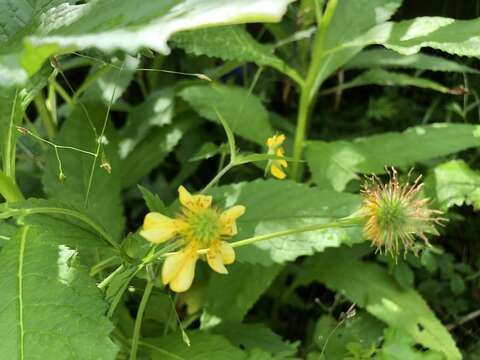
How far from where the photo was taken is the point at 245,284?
101cm

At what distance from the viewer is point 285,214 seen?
91 centimetres

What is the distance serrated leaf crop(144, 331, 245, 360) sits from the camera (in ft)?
2.65

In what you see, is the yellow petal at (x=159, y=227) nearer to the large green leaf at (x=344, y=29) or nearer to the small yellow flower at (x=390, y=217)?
the small yellow flower at (x=390, y=217)

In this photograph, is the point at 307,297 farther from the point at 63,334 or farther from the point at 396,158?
the point at 63,334

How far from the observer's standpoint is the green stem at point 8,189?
757mm

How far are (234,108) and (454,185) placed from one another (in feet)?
1.35

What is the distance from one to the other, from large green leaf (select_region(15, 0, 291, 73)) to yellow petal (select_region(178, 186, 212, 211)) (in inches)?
7.9

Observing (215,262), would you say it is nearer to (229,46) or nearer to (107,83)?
(229,46)

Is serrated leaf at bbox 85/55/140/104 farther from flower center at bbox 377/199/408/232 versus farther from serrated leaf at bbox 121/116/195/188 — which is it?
flower center at bbox 377/199/408/232

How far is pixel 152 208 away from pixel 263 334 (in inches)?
14.9

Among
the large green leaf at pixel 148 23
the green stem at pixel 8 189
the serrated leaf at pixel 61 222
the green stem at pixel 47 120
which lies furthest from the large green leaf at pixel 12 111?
the green stem at pixel 47 120

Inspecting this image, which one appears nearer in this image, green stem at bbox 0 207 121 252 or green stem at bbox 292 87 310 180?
green stem at bbox 0 207 121 252

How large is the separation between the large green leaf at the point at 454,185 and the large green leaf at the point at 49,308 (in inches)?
22.1

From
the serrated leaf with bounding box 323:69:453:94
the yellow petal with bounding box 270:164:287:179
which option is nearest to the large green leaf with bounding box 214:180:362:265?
the yellow petal with bounding box 270:164:287:179
